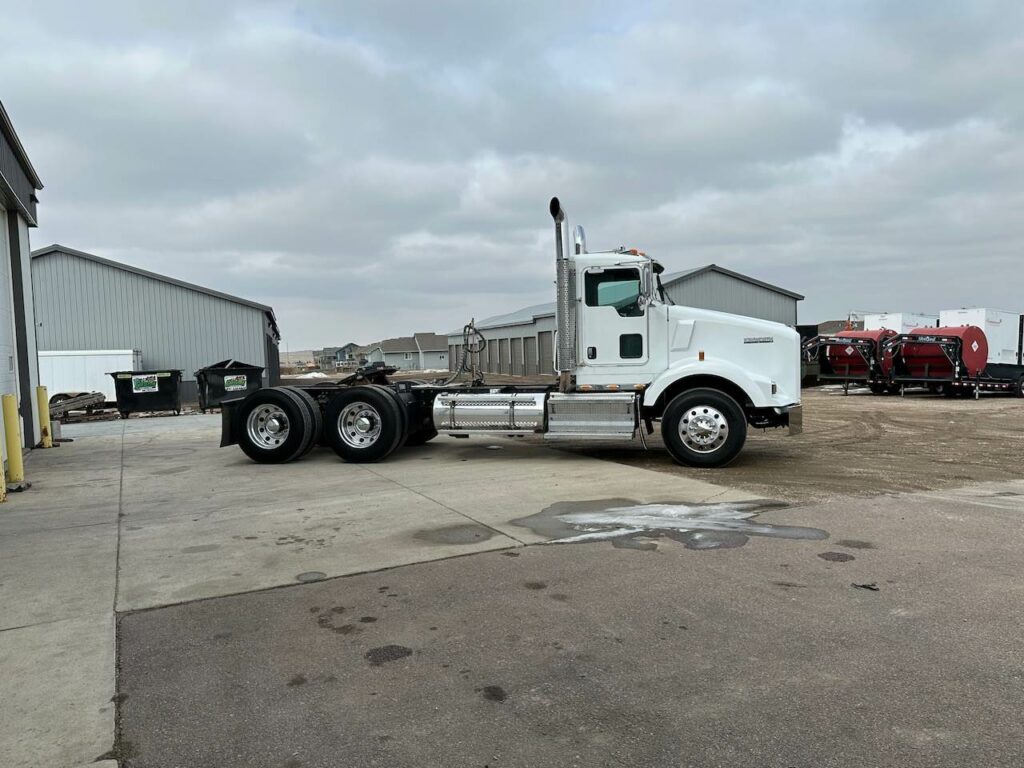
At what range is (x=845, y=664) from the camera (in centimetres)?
360

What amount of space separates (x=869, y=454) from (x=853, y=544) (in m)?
6.27

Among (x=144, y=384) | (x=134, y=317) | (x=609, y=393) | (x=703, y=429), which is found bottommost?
(x=703, y=429)

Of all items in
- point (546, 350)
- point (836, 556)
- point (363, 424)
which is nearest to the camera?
point (836, 556)

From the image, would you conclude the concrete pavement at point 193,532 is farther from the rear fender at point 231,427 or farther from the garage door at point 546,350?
the garage door at point 546,350

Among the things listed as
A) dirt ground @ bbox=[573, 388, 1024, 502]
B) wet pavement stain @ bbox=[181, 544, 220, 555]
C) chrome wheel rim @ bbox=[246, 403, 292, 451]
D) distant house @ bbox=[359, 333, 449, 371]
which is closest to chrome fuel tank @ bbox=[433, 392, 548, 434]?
dirt ground @ bbox=[573, 388, 1024, 502]

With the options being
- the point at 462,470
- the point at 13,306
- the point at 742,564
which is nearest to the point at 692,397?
the point at 462,470

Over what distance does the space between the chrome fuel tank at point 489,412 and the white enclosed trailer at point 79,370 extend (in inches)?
755

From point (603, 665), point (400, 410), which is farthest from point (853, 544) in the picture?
point (400, 410)

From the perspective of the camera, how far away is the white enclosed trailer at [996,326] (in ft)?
85.1

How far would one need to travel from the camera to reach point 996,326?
26547mm

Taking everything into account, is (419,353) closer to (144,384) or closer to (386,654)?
(144,384)

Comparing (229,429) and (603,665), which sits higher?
(229,429)

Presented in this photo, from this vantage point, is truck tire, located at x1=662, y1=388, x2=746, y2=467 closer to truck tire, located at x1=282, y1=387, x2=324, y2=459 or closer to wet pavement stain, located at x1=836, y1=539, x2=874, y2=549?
wet pavement stain, located at x1=836, y1=539, x2=874, y2=549

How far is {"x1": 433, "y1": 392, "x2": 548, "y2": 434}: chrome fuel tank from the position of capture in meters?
10.8
